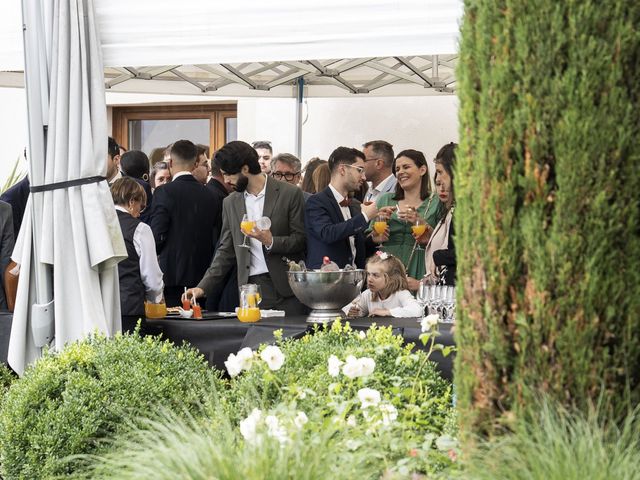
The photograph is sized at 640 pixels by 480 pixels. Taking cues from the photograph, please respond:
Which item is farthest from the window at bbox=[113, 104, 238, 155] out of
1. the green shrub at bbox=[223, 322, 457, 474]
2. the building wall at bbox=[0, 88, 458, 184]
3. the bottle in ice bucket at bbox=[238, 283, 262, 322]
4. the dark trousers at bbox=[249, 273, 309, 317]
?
the green shrub at bbox=[223, 322, 457, 474]

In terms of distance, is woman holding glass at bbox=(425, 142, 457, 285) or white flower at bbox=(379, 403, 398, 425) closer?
white flower at bbox=(379, 403, 398, 425)

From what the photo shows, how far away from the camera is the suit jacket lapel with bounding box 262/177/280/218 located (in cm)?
648

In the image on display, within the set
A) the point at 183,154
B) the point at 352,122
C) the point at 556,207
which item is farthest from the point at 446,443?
the point at 352,122

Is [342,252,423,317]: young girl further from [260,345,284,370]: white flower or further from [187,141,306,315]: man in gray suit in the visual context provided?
[260,345,284,370]: white flower

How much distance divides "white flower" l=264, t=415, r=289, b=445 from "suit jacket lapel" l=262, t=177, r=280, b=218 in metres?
3.45

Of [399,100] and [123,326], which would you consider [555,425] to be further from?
[399,100]

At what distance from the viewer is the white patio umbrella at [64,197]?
514 cm

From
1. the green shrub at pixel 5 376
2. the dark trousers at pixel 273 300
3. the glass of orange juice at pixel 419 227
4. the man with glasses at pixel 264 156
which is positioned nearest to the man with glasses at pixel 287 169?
the man with glasses at pixel 264 156

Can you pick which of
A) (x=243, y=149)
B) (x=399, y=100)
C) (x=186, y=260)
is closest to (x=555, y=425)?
(x=243, y=149)

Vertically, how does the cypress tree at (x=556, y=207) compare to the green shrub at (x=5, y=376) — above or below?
above

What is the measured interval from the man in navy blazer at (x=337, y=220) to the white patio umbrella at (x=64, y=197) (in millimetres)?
1397

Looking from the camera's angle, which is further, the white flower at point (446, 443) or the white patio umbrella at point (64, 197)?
the white patio umbrella at point (64, 197)

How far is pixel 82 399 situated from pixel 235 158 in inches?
103

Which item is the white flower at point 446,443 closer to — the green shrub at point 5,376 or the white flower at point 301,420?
the white flower at point 301,420
